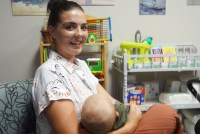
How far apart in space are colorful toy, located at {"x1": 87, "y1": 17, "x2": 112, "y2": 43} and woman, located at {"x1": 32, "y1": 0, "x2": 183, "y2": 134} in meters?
0.82

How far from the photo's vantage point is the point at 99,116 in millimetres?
842

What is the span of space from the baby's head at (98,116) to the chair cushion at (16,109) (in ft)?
1.21

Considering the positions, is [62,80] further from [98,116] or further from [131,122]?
[131,122]

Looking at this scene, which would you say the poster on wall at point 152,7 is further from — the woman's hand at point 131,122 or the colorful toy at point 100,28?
the woman's hand at point 131,122

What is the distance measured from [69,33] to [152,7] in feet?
4.66

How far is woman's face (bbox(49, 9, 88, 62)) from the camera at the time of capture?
3.39ft

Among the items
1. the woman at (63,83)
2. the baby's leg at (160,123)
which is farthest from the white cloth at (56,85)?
the baby's leg at (160,123)

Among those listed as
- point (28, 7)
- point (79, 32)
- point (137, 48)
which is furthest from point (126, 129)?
point (28, 7)

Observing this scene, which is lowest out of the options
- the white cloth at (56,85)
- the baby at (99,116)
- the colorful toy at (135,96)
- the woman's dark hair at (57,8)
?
the colorful toy at (135,96)

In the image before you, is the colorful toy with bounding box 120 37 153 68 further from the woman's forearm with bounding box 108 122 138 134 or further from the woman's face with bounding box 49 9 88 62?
the woman's forearm with bounding box 108 122 138 134

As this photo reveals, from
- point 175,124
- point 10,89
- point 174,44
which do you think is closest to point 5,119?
point 10,89

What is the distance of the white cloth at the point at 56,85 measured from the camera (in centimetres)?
88

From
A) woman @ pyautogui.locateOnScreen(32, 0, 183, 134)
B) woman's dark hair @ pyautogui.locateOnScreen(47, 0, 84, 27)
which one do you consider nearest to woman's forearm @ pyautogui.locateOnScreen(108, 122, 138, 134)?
woman @ pyautogui.locateOnScreen(32, 0, 183, 134)

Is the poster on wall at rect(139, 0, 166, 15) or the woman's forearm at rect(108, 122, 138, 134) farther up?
the poster on wall at rect(139, 0, 166, 15)
